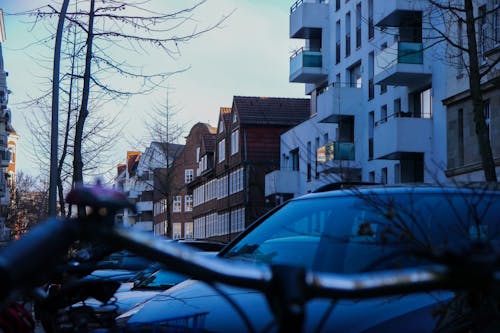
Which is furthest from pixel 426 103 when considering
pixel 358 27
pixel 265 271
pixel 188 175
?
pixel 188 175

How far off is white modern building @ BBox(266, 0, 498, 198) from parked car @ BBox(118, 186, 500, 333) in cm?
2216

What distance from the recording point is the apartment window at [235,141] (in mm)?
72000

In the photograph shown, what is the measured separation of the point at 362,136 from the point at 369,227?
38513mm

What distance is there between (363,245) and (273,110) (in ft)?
214

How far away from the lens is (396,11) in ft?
117

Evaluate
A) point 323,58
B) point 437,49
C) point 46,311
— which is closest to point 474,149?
point 437,49

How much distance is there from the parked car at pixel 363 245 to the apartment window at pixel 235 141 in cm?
6662

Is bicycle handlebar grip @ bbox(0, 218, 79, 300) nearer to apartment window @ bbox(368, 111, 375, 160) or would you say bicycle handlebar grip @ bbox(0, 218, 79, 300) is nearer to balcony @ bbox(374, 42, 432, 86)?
balcony @ bbox(374, 42, 432, 86)

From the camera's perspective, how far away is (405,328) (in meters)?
3.76

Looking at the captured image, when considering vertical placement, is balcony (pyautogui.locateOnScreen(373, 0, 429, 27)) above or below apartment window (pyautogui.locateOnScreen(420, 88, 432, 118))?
above

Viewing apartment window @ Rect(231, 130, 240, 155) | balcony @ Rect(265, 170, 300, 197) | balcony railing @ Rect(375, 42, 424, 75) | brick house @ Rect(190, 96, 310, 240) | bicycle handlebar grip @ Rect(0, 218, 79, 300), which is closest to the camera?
bicycle handlebar grip @ Rect(0, 218, 79, 300)

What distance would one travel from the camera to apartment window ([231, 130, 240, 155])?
72.0 m

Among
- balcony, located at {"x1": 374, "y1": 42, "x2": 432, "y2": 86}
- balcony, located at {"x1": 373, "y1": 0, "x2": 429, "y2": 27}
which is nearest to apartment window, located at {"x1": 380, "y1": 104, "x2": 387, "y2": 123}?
balcony, located at {"x1": 374, "y1": 42, "x2": 432, "y2": 86}

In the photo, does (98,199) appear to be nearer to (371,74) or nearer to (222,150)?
(371,74)
